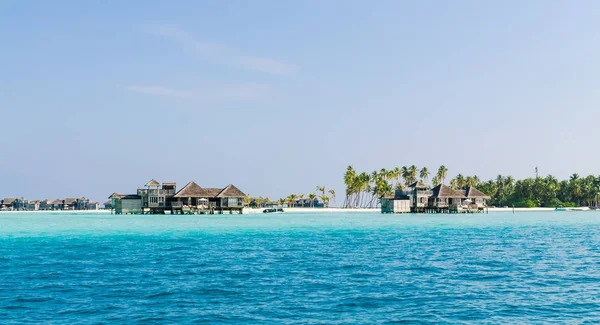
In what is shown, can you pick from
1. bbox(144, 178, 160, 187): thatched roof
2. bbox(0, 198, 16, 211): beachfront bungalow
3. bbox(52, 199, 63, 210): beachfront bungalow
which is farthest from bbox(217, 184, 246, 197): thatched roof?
bbox(0, 198, 16, 211): beachfront bungalow

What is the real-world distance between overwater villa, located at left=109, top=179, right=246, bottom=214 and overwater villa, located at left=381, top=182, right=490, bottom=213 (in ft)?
113

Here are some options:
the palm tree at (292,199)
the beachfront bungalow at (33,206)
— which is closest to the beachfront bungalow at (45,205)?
the beachfront bungalow at (33,206)

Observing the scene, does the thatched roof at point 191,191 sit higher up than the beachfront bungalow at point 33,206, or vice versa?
the thatched roof at point 191,191

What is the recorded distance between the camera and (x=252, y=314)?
55.6 ft

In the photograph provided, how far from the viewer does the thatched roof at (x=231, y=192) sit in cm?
10731

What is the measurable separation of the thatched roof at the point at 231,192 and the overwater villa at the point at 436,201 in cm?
3330

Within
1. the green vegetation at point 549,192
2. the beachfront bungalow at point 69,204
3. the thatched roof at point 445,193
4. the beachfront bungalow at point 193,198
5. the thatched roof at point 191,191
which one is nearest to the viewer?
the thatched roof at point 191,191

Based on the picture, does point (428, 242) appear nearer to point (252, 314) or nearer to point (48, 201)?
point (252, 314)

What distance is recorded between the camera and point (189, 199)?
10775 centimetres

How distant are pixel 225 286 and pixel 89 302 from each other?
5.13 meters

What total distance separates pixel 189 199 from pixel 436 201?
5025 cm

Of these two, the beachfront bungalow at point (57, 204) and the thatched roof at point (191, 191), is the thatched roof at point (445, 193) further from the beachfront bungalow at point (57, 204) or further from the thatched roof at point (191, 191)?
the beachfront bungalow at point (57, 204)

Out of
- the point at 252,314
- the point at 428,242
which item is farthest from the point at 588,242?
the point at 252,314

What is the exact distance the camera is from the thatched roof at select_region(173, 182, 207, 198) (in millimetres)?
105562
